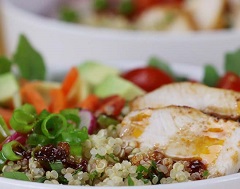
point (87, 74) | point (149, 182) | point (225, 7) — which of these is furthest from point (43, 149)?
point (225, 7)

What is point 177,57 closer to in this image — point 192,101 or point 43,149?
point 192,101

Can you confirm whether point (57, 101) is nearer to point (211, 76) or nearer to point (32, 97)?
point (32, 97)

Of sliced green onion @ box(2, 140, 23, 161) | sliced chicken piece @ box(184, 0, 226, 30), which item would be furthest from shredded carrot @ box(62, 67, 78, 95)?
sliced chicken piece @ box(184, 0, 226, 30)

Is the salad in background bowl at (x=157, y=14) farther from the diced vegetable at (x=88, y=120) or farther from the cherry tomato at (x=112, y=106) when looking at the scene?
the diced vegetable at (x=88, y=120)

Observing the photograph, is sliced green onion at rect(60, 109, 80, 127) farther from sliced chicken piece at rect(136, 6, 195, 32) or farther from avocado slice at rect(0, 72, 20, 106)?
sliced chicken piece at rect(136, 6, 195, 32)

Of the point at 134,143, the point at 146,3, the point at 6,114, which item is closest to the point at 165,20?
the point at 146,3
